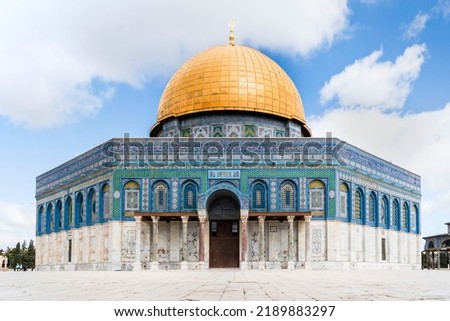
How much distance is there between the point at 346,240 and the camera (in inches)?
1072

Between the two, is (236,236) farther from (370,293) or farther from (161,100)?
(370,293)

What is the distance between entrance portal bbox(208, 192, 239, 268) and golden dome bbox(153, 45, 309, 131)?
506 cm

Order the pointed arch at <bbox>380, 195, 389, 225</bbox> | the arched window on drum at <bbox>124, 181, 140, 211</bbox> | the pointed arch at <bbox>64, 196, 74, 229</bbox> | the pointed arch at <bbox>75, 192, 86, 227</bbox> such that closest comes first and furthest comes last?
the arched window on drum at <bbox>124, 181, 140, 211</bbox>
the pointed arch at <bbox>75, 192, 86, 227</bbox>
the pointed arch at <bbox>380, 195, 389, 225</bbox>
the pointed arch at <bbox>64, 196, 74, 229</bbox>

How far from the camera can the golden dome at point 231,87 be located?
29750 millimetres

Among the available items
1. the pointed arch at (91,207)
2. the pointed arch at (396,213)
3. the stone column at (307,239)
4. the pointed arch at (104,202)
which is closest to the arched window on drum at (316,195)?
the stone column at (307,239)

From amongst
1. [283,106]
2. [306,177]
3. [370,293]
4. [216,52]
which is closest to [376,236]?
[306,177]

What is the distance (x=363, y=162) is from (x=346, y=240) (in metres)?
4.09

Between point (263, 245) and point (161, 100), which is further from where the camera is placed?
point (161, 100)

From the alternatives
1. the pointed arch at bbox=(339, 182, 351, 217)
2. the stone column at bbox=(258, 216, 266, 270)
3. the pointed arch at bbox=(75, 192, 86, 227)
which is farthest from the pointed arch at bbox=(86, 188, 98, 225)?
the pointed arch at bbox=(339, 182, 351, 217)

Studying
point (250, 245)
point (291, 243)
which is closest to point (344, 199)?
point (291, 243)

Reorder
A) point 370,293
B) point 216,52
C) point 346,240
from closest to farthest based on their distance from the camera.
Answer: point 370,293
point 346,240
point 216,52

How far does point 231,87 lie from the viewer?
98.0 feet

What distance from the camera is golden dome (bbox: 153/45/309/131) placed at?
29.8 metres

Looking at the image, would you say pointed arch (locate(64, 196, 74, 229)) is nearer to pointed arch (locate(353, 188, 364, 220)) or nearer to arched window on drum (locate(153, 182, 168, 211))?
arched window on drum (locate(153, 182, 168, 211))
